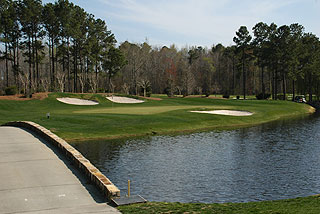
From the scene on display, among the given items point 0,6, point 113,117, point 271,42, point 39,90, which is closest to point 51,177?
point 113,117

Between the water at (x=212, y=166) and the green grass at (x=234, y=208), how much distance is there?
104 inches

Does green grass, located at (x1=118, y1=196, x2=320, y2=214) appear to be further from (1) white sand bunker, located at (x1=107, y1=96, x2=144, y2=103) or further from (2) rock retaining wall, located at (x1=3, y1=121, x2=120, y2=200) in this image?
(1) white sand bunker, located at (x1=107, y1=96, x2=144, y2=103)

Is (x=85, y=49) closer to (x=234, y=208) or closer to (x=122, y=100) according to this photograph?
(x=122, y=100)

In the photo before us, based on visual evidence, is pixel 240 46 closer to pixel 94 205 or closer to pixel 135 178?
pixel 135 178

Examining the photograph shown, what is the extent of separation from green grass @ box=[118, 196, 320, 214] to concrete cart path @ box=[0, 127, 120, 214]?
1.00m

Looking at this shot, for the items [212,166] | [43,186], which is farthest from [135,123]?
[43,186]

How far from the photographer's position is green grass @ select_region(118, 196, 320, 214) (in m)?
10.9

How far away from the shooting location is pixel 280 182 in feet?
57.9

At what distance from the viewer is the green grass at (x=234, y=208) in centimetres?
1091

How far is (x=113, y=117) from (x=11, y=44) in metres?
50.4

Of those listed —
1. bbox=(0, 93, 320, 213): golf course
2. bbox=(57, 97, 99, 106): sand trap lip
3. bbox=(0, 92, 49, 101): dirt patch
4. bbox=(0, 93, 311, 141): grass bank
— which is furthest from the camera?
bbox=(57, 97, 99, 106): sand trap lip

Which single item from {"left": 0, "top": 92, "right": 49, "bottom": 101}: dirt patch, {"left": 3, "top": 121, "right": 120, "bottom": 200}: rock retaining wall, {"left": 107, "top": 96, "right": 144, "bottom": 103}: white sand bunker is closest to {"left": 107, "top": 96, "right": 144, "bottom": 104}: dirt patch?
{"left": 107, "top": 96, "right": 144, "bottom": 103}: white sand bunker

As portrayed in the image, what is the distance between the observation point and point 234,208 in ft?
39.1

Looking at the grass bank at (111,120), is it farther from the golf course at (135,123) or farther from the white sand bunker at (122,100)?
the white sand bunker at (122,100)
